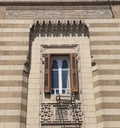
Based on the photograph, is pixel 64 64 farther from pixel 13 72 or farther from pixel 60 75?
pixel 13 72

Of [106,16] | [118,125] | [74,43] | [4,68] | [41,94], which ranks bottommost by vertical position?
[118,125]

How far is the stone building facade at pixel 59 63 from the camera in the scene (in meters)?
11.5

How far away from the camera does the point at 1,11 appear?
13.9 metres

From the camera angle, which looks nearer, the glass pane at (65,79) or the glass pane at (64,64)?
the glass pane at (65,79)

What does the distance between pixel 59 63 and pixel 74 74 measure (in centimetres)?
92

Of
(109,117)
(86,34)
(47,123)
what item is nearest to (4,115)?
(47,123)

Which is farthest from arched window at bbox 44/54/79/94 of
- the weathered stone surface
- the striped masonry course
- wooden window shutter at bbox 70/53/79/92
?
the weathered stone surface

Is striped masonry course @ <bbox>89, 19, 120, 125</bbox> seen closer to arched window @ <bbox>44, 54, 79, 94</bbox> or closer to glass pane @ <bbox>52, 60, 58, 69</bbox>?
arched window @ <bbox>44, 54, 79, 94</bbox>

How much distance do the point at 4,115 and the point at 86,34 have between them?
4.94m

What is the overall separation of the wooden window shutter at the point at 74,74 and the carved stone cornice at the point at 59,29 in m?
1.23

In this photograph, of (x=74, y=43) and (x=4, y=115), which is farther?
(x=74, y=43)

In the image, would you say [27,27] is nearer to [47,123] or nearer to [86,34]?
[86,34]

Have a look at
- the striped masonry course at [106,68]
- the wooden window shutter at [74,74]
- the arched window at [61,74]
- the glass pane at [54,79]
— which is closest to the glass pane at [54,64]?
the arched window at [61,74]

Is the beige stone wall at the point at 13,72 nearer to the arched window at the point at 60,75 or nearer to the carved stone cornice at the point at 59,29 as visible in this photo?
the carved stone cornice at the point at 59,29
